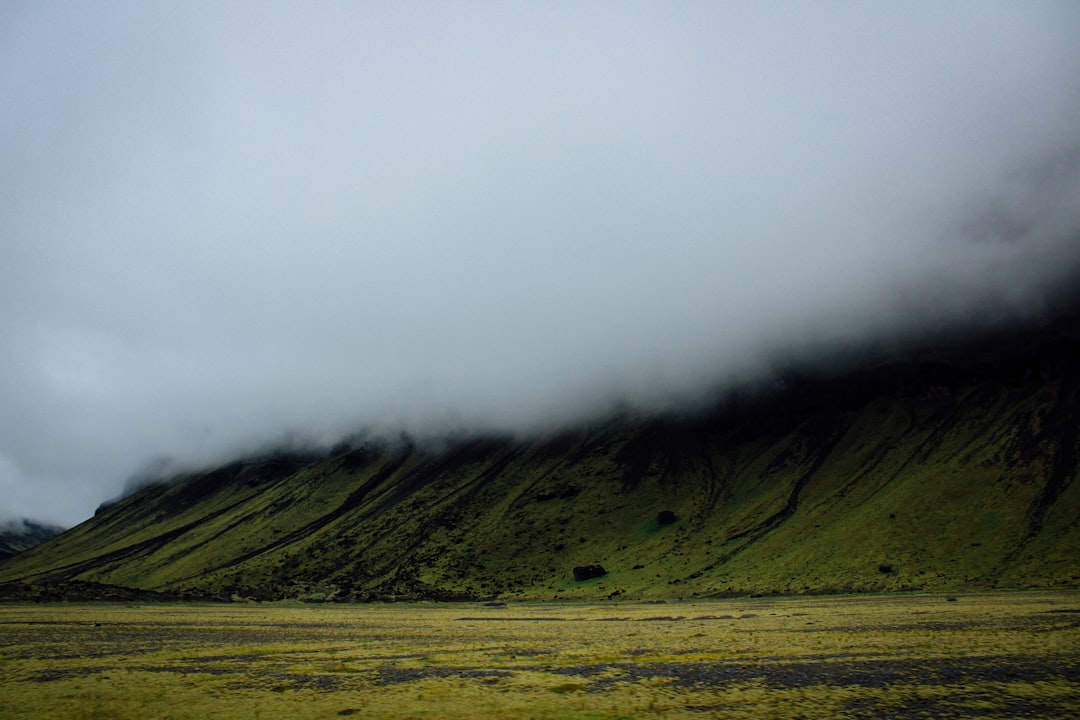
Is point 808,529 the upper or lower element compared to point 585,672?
lower

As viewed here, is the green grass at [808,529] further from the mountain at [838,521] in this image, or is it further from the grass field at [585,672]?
the grass field at [585,672]

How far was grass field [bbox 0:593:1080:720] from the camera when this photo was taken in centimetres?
2134

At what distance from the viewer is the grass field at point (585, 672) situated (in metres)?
21.3

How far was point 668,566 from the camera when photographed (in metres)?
142

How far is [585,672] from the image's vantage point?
29812mm

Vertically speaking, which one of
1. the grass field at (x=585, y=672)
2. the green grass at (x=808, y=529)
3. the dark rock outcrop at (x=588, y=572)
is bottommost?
the dark rock outcrop at (x=588, y=572)

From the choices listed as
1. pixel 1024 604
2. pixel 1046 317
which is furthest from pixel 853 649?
pixel 1046 317

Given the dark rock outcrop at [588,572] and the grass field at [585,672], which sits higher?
the grass field at [585,672]

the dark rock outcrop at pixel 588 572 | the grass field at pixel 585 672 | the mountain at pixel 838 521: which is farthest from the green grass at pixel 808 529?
the grass field at pixel 585 672

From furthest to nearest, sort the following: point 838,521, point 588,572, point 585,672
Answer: point 588,572, point 838,521, point 585,672

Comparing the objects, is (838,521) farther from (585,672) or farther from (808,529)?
(585,672)

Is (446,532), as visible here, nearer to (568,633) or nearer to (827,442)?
(827,442)

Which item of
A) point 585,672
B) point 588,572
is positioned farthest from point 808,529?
point 585,672

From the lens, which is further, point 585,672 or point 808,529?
point 808,529
